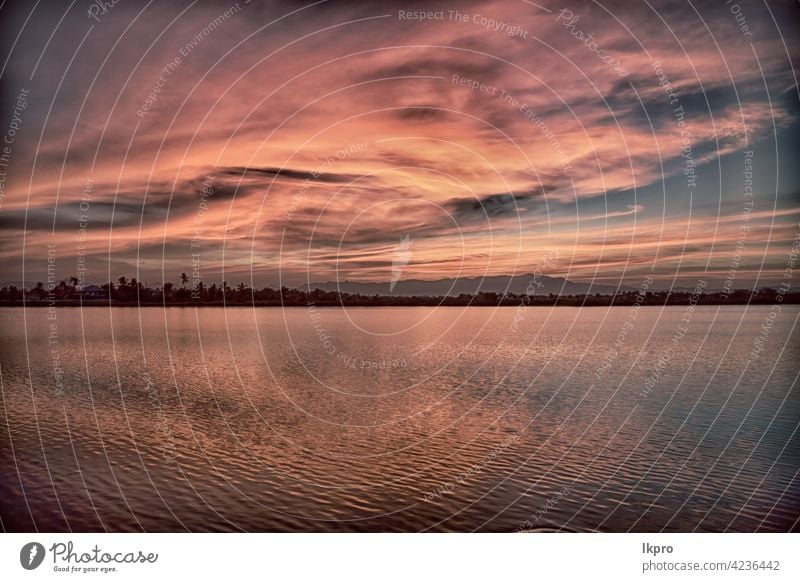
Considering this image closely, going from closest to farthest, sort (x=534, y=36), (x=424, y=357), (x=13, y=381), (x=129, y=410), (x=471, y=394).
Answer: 1. (x=534, y=36)
2. (x=129, y=410)
3. (x=471, y=394)
4. (x=13, y=381)
5. (x=424, y=357)

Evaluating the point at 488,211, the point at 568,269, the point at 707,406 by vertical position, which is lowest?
the point at 707,406

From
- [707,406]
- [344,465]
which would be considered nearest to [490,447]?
[344,465]

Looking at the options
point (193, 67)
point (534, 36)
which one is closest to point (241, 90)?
point (193, 67)

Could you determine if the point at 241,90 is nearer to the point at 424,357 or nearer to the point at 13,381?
the point at 13,381

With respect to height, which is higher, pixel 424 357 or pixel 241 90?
pixel 241 90

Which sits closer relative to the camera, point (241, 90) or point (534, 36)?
point (534, 36)
